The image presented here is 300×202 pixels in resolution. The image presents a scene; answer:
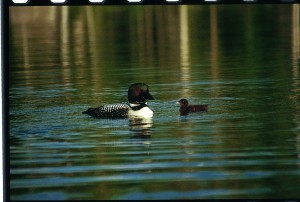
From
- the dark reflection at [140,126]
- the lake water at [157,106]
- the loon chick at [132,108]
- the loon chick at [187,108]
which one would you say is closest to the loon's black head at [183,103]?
the loon chick at [187,108]

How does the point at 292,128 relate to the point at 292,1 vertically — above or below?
below

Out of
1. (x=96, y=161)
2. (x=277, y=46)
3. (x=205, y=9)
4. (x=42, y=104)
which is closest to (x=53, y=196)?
(x=96, y=161)

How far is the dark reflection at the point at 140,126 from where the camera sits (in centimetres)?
988

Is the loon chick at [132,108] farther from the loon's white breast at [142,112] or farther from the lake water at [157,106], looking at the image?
the lake water at [157,106]

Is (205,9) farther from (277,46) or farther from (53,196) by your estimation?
(53,196)

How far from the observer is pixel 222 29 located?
1666cm

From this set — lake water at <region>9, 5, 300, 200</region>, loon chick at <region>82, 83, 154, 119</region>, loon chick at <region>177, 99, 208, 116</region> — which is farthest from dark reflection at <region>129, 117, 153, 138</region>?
loon chick at <region>177, 99, 208, 116</region>

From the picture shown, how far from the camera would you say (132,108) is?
11.2m

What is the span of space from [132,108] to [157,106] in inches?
11.7

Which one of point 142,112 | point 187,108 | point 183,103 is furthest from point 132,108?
point 187,108

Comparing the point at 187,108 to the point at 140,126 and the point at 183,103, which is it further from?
the point at 140,126

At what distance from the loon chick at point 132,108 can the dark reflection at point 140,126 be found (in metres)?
0.14

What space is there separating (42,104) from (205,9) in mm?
10727

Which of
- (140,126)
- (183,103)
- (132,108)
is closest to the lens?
(140,126)
